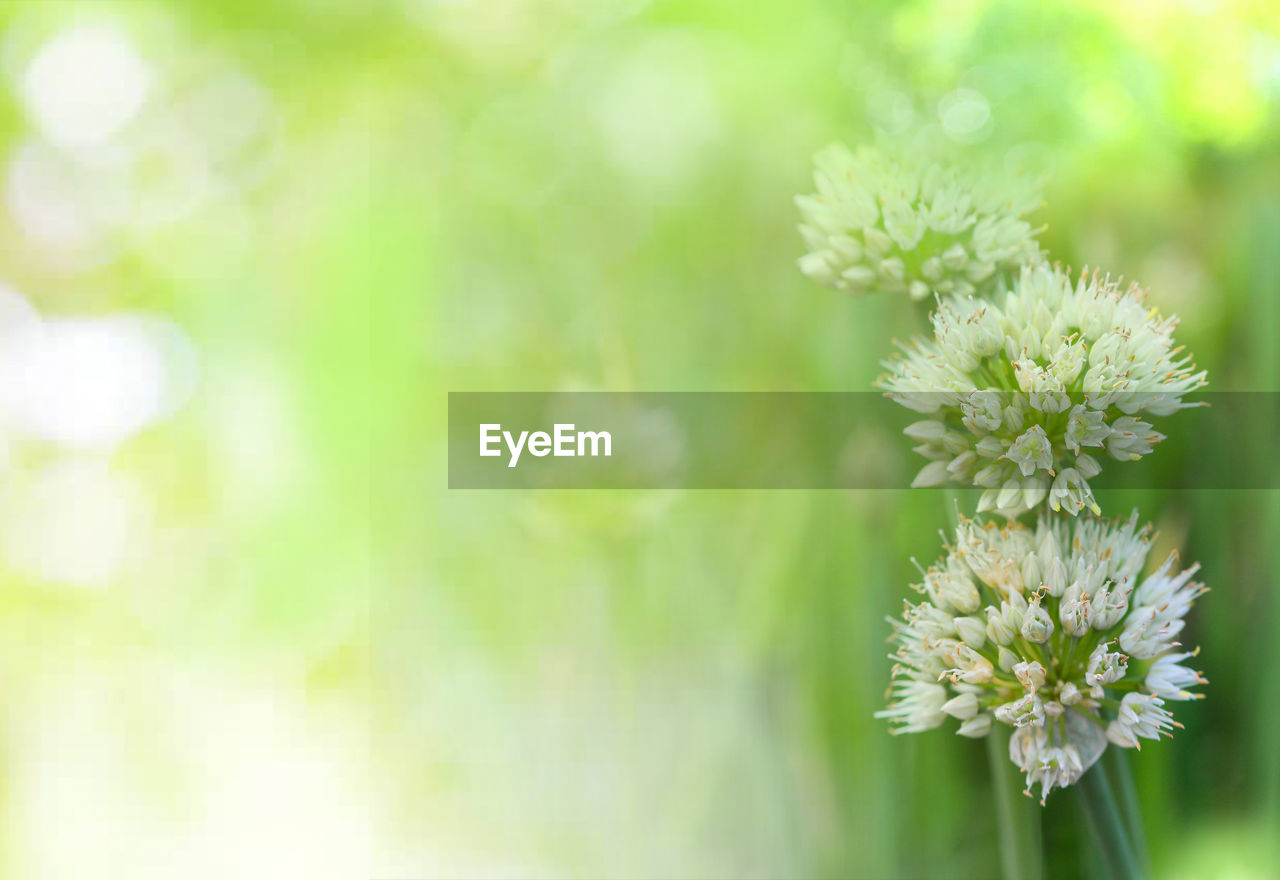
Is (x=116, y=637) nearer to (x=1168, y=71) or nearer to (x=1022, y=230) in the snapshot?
(x=1022, y=230)

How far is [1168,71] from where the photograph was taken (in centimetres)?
76

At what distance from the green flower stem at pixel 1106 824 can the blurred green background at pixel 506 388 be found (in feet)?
0.51

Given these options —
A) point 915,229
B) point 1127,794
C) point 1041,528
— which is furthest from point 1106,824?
point 915,229

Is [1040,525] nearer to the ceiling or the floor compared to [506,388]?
nearer to the floor

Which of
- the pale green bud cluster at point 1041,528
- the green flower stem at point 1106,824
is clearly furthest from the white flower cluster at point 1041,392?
the green flower stem at point 1106,824

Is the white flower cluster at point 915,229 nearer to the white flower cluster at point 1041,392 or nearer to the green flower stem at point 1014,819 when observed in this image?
the white flower cluster at point 1041,392

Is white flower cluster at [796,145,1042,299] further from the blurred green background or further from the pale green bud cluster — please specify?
the blurred green background

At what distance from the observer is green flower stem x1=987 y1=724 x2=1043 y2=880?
17.2 inches

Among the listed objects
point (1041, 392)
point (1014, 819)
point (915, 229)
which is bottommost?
point (1014, 819)

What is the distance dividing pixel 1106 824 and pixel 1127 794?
0.11ft

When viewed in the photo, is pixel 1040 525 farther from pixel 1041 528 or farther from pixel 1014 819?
pixel 1014 819

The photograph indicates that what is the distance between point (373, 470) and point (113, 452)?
0.84 feet

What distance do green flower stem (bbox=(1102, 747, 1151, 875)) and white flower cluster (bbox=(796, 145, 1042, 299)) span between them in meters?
0.25

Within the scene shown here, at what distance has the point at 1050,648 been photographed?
1.21 ft
